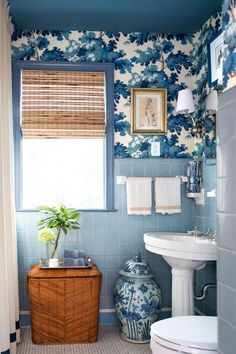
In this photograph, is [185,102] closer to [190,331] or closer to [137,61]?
[137,61]

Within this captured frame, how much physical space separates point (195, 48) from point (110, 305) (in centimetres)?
245

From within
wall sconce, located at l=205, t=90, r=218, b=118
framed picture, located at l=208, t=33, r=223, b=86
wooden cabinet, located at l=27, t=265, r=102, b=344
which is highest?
framed picture, located at l=208, t=33, r=223, b=86

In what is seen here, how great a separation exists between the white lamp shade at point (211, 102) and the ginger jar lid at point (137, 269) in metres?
1.32

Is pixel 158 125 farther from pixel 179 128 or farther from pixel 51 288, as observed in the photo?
pixel 51 288

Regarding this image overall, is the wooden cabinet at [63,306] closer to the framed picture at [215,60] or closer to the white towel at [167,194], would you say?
the white towel at [167,194]

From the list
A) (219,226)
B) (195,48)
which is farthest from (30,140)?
(219,226)

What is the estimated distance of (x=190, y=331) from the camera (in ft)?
7.74

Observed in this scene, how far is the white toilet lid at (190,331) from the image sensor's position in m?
2.20

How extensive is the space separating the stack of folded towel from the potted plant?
106 mm

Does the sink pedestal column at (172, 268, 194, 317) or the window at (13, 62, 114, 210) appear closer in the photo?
the sink pedestal column at (172, 268, 194, 317)

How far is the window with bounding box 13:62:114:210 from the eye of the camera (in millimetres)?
3938

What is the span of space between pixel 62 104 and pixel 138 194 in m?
1.05

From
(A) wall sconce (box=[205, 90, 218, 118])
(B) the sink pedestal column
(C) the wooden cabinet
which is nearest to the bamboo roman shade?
(A) wall sconce (box=[205, 90, 218, 118])

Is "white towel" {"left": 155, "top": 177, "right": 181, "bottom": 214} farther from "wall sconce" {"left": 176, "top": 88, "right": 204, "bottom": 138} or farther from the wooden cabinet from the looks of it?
the wooden cabinet
